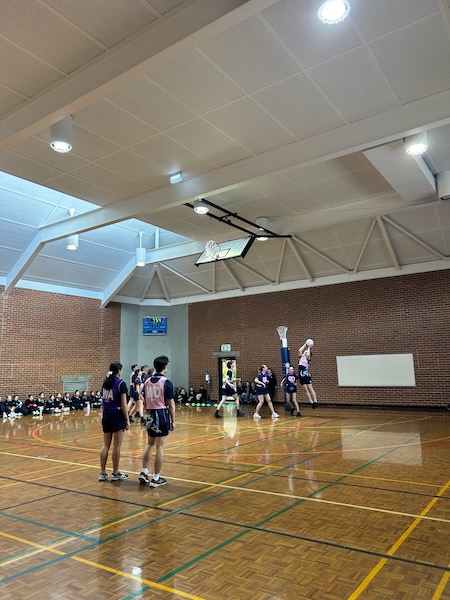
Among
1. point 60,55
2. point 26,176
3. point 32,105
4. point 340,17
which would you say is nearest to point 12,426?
point 26,176

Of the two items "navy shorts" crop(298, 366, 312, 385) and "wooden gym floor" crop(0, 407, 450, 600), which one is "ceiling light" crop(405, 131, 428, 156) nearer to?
"wooden gym floor" crop(0, 407, 450, 600)

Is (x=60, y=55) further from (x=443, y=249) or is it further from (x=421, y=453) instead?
(x=443, y=249)

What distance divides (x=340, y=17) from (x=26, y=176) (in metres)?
7.27

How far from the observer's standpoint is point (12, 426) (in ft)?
42.7

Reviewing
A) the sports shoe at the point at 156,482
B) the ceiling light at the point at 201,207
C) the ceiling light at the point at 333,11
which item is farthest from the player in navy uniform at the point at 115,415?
the ceiling light at the point at 201,207

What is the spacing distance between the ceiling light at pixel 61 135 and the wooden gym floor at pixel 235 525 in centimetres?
522

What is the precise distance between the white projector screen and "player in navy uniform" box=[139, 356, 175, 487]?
41.7ft

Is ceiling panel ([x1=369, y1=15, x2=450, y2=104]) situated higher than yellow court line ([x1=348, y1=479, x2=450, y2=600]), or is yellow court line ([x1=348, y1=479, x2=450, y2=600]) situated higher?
ceiling panel ([x1=369, y1=15, x2=450, y2=104])

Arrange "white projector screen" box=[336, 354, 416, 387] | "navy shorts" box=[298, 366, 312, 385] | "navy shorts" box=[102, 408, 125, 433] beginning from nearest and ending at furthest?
"navy shorts" box=[102, 408, 125, 433] → "navy shorts" box=[298, 366, 312, 385] → "white projector screen" box=[336, 354, 416, 387]

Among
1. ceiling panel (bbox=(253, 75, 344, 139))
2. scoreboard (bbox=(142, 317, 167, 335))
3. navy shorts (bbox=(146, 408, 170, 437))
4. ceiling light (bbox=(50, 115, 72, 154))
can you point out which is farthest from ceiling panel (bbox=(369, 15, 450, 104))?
scoreboard (bbox=(142, 317, 167, 335))

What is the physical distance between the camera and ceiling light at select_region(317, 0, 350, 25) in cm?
504

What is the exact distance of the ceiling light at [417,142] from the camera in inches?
317

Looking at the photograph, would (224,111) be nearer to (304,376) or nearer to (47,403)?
(304,376)

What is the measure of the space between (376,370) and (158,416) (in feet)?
42.6
